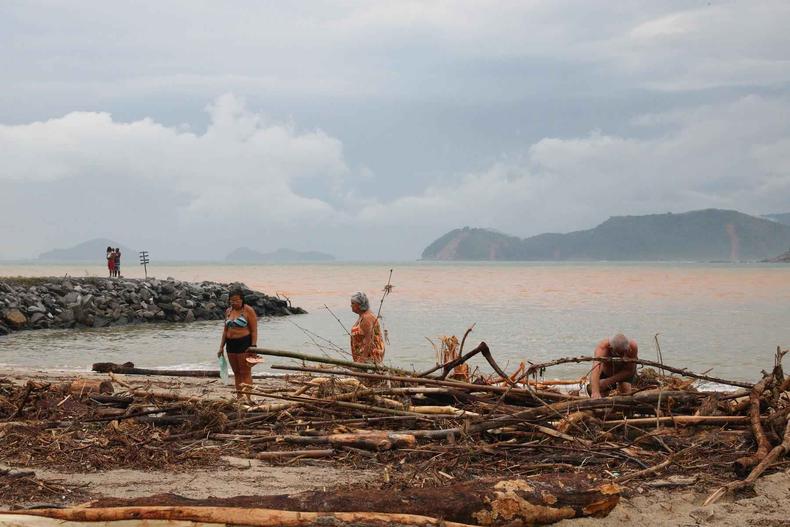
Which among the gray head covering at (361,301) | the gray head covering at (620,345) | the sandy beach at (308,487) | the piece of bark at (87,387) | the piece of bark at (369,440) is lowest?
the sandy beach at (308,487)

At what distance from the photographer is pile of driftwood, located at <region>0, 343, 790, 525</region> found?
→ 4.81 m

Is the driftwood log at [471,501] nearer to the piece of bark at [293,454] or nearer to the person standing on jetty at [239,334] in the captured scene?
the piece of bark at [293,454]

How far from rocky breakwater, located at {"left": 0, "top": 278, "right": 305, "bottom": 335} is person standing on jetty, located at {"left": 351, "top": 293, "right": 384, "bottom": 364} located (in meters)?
19.0

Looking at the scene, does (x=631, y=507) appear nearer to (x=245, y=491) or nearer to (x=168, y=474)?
(x=245, y=491)

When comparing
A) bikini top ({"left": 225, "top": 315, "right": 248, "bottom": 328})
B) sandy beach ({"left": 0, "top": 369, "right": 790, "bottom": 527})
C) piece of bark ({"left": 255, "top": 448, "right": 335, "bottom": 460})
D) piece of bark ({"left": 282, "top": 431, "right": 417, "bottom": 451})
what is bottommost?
sandy beach ({"left": 0, "top": 369, "right": 790, "bottom": 527})

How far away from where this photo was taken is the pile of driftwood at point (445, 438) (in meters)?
4.81

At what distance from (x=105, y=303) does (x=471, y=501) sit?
2650cm

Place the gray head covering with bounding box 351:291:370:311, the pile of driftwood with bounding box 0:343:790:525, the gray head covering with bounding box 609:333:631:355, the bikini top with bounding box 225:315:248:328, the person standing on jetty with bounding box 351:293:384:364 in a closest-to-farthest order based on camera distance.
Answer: the pile of driftwood with bounding box 0:343:790:525
the gray head covering with bounding box 609:333:631:355
the person standing on jetty with bounding box 351:293:384:364
the gray head covering with bounding box 351:291:370:311
the bikini top with bounding box 225:315:248:328

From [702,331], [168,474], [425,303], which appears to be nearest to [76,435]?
[168,474]

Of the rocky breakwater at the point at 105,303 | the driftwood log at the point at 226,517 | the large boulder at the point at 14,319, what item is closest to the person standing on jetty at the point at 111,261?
the rocky breakwater at the point at 105,303

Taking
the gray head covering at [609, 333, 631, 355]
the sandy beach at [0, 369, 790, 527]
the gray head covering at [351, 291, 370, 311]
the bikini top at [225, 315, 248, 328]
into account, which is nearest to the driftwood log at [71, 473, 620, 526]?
the sandy beach at [0, 369, 790, 527]

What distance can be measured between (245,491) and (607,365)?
448cm

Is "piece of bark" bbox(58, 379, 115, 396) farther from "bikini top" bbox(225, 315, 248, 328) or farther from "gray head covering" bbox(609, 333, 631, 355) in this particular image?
"gray head covering" bbox(609, 333, 631, 355)

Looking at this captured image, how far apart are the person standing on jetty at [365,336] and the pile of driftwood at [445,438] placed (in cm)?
137
